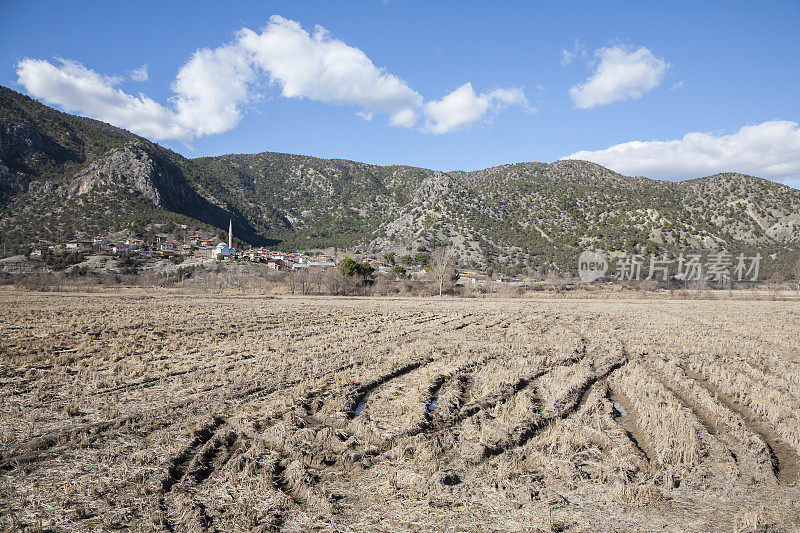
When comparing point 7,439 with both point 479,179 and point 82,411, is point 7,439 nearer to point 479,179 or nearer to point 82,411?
point 82,411

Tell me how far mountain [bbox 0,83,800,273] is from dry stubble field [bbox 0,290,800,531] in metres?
87.7

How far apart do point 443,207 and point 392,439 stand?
388 ft

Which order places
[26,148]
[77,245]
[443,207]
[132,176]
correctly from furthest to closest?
1. [443,207]
2. [132,176]
3. [26,148]
4. [77,245]

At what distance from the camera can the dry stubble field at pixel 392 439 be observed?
18.4 ft

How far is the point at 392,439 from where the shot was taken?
A: 8.02 m

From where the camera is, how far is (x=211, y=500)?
577cm

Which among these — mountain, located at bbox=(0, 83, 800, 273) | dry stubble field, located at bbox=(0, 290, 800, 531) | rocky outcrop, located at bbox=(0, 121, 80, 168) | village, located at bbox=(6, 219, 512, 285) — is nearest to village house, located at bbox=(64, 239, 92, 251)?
village, located at bbox=(6, 219, 512, 285)

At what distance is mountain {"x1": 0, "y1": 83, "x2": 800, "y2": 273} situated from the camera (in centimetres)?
10188

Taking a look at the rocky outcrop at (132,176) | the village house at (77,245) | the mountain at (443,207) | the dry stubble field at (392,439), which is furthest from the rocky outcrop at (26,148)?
the dry stubble field at (392,439)

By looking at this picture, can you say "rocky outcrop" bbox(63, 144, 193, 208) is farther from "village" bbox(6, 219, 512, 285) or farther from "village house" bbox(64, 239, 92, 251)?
"village house" bbox(64, 239, 92, 251)

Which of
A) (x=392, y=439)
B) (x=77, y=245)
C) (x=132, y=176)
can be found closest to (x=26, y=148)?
(x=132, y=176)

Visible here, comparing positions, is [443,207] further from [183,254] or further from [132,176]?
[132,176]

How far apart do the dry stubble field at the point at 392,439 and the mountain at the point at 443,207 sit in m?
87.7

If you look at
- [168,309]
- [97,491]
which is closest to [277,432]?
[97,491]
